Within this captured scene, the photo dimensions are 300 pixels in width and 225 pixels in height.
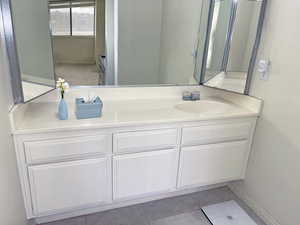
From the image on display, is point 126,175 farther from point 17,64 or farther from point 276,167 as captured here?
point 276,167

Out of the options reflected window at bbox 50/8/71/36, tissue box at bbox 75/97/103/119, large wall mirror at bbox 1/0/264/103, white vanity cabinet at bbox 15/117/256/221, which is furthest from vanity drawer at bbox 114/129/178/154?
reflected window at bbox 50/8/71/36

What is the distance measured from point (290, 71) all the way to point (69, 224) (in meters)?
1.94

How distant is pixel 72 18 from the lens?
1.73 m

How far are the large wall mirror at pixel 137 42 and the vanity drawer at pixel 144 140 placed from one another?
1.93 ft

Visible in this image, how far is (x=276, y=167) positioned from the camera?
170 cm

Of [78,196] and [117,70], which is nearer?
[78,196]

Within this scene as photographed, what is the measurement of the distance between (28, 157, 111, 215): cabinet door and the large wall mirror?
1.67ft

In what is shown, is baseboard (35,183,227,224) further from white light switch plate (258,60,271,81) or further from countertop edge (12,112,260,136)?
white light switch plate (258,60,271,81)

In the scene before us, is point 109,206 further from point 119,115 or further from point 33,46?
point 33,46

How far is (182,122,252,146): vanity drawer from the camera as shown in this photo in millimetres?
1708

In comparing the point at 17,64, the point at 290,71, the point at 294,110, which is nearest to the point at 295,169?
the point at 294,110

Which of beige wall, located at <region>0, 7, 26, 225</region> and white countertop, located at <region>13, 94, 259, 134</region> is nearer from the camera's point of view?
beige wall, located at <region>0, 7, 26, 225</region>

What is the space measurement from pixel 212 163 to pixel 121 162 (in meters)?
0.78

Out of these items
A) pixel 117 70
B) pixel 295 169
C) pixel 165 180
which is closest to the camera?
pixel 295 169
